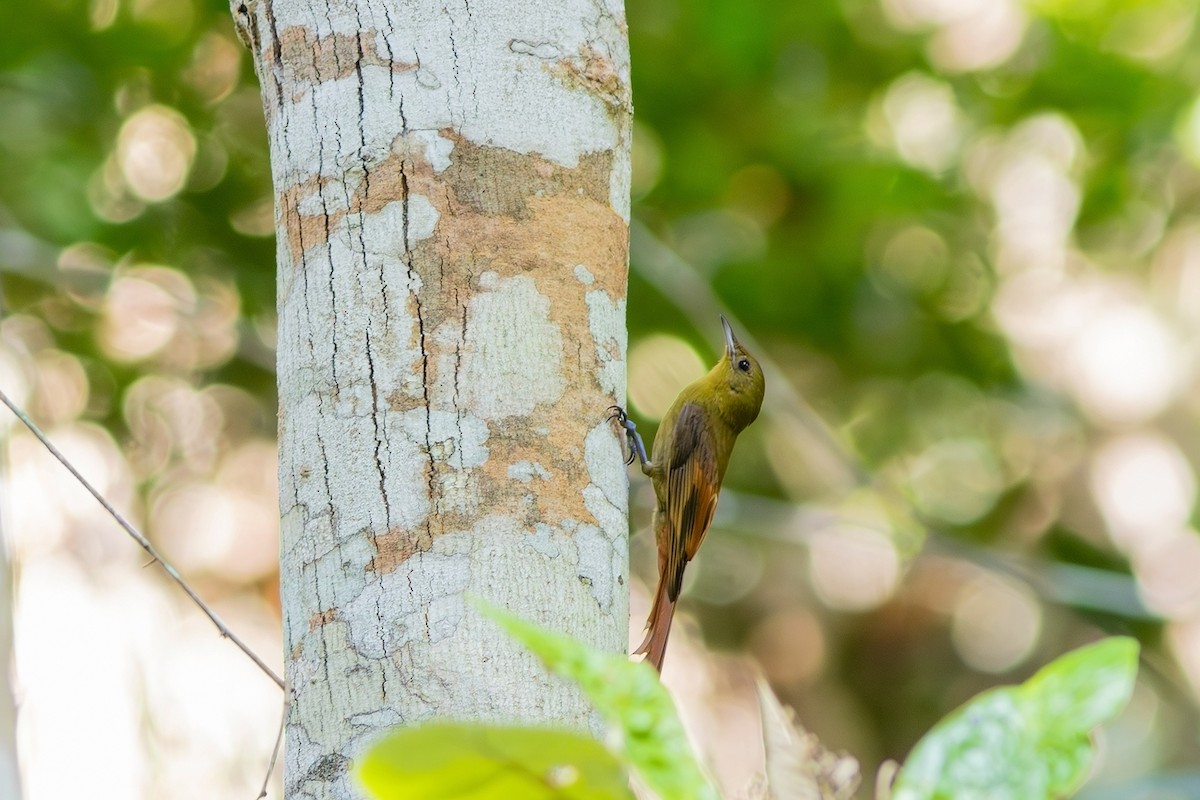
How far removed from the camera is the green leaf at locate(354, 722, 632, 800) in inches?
33.6

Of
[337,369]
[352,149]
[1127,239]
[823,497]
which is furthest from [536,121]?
[1127,239]

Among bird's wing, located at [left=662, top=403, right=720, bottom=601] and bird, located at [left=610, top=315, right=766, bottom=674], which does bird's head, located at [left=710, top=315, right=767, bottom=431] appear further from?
bird's wing, located at [left=662, top=403, right=720, bottom=601]

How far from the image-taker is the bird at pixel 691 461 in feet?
13.2

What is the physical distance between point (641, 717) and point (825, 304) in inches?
217

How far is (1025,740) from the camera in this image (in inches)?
36.4

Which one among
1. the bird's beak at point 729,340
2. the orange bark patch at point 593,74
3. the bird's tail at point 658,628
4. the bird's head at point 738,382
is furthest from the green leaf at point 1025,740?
the bird's beak at point 729,340

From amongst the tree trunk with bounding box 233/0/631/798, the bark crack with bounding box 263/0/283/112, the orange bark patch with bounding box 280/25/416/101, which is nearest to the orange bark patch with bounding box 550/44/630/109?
the tree trunk with bounding box 233/0/631/798

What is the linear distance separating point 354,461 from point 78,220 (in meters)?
4.14

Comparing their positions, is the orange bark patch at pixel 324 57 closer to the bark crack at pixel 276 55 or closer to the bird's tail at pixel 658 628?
the bark crack at pixel 276 55

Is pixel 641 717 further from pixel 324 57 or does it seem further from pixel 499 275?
pixel 324 57

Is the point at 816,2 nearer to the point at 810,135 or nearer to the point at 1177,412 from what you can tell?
the point at 810,135

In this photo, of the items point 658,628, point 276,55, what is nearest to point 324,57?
point 276,55

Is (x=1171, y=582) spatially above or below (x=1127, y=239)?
below

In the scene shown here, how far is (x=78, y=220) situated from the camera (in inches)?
217
